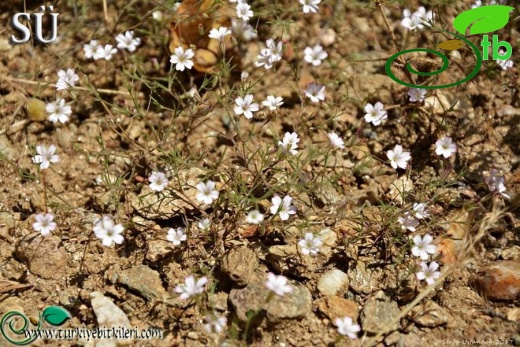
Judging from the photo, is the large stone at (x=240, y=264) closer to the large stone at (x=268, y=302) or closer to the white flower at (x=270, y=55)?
the large stone at (x=268, y=302)

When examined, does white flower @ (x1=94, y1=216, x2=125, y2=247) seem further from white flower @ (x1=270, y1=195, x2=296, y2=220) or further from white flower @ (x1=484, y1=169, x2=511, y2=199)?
white flower @ (x1=484, y1=169, x2=511, y2=199)

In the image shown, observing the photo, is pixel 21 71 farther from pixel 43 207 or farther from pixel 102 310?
pixel 102 310

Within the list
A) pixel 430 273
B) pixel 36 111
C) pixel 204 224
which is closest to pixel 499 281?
pixel 430 273

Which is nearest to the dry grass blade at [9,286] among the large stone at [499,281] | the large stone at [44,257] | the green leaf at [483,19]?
the large stone at [44,257]

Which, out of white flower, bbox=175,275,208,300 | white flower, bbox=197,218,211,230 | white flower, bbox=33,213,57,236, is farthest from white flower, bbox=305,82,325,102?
white flower, bbox=33,213,57,236

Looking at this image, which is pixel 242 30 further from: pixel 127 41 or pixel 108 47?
pixel 108 47

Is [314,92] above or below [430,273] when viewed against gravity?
above

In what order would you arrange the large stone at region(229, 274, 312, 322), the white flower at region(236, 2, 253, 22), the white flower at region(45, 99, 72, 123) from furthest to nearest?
1. the white flower at region(236, 2, 253, 22)
2. the white flower at region(45, 99, 72, 123)
3. the large stone at region(229, 274, 312, 322)
